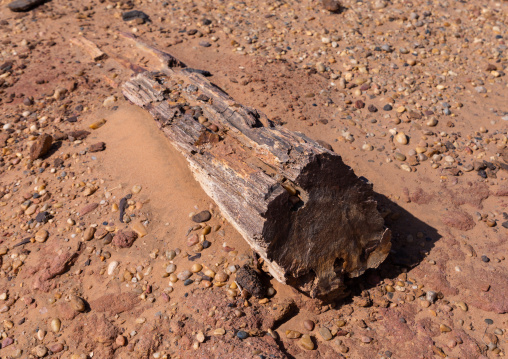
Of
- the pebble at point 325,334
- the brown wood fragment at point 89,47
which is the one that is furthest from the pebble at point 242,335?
the brown wood fragment at point 89,47

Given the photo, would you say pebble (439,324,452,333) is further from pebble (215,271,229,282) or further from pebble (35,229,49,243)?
pebble (35,229,49,243)

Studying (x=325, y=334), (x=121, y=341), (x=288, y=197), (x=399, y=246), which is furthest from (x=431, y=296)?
(x=121, y=341)

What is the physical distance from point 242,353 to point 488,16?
25.0 ft

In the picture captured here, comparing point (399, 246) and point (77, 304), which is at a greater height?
point (77, 304)

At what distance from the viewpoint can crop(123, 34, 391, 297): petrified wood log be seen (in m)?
3.24

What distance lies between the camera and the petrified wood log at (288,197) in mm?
3236

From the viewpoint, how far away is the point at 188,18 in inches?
296

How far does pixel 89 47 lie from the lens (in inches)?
265

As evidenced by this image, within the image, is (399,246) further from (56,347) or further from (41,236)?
(41,236)

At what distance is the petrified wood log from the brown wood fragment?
3199 millimetres

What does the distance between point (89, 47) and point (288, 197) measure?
5.14 m

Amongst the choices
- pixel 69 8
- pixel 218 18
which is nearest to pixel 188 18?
pixel 218 18

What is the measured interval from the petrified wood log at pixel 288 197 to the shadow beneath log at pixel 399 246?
272 millimetres

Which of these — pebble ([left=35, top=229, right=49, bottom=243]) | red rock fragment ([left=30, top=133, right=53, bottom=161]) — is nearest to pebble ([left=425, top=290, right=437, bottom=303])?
pebble ([left=35, top=229, right=49, bottom=243])
